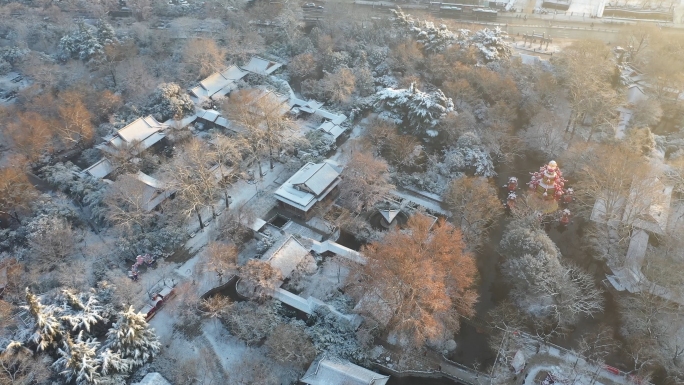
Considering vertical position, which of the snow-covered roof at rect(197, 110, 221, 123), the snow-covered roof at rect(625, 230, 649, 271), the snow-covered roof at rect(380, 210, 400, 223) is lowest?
the snow-covered roof at rect(625, 230, 649, 271)

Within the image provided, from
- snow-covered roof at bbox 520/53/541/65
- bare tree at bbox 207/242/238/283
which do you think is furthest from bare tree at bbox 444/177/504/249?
snow-covered roof at bbox 520/53/541/65

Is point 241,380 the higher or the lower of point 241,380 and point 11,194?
the lower

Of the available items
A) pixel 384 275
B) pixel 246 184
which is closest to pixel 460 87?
pixel 246 184

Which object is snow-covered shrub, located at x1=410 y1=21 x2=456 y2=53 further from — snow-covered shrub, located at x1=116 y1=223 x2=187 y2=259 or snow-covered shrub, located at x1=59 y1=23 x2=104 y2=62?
snow-covered shrub, located at x1=59 y1=23 x2=104 y2=62

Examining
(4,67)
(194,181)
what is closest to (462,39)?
(194,181)

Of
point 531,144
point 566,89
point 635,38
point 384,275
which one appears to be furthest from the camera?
point 635,38

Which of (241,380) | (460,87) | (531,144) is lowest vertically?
(241,380)

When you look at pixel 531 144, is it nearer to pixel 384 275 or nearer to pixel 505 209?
pixel 505 209
